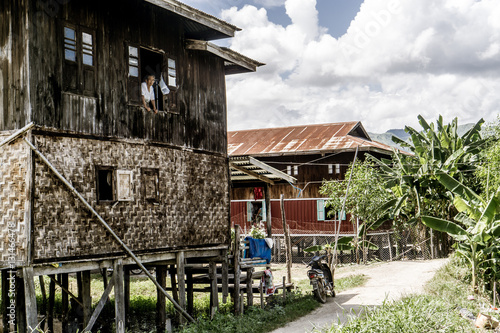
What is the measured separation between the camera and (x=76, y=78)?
35.3 feet

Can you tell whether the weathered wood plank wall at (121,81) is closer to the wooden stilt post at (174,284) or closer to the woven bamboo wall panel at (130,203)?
the woven bamboo wall panel at (130,203)

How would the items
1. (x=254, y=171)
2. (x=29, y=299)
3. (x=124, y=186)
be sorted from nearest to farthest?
(x=29, y=299)
(x=124, y=186)
(x=254, y=171)

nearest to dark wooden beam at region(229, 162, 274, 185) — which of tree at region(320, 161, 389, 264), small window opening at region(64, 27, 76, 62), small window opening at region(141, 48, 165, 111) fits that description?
small window opening at region(141, 48, 165, 111)

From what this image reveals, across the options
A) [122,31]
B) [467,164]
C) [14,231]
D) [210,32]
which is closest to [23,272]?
[14,231]

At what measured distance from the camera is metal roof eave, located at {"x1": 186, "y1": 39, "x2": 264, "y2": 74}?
530 inches

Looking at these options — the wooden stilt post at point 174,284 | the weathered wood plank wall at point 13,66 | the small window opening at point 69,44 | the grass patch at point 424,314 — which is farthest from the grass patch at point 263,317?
the small window opening at point 69,44

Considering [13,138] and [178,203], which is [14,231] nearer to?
[13,138]

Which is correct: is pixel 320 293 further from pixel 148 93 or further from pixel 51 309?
pixel 148 93

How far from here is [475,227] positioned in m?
15.7

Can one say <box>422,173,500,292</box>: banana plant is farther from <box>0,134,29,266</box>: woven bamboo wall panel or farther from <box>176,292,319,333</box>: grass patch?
<box>0,134,29,266</box>: woven bamboo wall panel

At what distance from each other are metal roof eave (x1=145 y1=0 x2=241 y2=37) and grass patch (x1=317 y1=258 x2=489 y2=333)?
722 centimetres

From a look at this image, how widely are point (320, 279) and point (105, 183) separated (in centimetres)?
739

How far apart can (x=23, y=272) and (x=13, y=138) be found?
2.30m

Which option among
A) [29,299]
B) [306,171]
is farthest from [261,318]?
[306,171]
